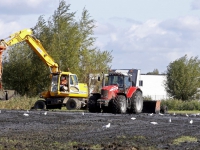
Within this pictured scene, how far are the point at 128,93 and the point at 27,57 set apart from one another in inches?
981

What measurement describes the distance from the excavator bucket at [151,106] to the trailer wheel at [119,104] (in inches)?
214

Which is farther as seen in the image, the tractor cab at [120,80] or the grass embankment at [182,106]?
the grass embankment at [182,106]

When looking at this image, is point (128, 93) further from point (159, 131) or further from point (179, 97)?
point (179, 97)

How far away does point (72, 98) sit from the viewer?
4294cm

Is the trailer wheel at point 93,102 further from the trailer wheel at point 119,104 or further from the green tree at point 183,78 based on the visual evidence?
the green tree at point 183,78

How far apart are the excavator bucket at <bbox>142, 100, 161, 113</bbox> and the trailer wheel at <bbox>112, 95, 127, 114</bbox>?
5435 mm

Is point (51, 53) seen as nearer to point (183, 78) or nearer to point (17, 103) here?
point (17, 103)

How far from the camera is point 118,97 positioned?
35.2 meters

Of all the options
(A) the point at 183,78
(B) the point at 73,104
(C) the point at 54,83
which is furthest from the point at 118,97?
(A) the point at 183,78

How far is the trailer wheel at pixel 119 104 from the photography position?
35.1 m

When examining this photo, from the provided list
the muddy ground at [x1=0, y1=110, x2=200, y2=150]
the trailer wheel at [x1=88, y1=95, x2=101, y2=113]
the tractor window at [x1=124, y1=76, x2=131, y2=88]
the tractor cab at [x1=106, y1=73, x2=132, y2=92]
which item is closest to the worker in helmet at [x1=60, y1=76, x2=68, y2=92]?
the trailer wheel at [x1=88, y1=95, x2=101, y2=113]

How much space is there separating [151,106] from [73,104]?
5.96m

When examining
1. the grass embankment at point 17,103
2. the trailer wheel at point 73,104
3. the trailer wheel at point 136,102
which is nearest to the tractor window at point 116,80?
the trailer wheel at point 136,102

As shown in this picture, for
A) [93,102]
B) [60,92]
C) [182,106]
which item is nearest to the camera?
[93,102]
